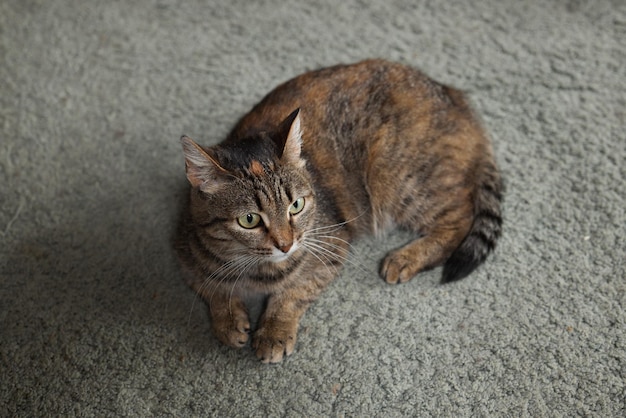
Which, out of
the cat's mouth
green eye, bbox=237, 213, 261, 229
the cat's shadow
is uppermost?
green eye, bbox=237, 213, 261, 229

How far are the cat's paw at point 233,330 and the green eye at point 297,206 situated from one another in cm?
43

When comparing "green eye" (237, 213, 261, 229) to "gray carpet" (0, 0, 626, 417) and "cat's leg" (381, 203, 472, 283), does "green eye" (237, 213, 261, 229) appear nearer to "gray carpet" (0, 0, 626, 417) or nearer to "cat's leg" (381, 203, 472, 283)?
"gray carpet" (0, 0, 626, 417)

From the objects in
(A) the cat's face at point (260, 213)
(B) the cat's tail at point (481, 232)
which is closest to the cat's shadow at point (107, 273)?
(A) the cat's face at point (260, 213)

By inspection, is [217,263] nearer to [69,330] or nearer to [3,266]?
[69,330]

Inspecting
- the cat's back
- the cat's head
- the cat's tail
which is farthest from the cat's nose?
the cat's tail

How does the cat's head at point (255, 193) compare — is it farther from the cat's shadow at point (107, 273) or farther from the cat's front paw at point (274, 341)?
the cat's shadow at point (107, 273)

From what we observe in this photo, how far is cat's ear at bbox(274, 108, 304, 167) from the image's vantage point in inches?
63.0

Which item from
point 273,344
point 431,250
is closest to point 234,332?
point 273,344

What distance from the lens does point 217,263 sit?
1.79 m

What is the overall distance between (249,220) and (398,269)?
61 centimetres

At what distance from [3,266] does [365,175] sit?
1.34 m

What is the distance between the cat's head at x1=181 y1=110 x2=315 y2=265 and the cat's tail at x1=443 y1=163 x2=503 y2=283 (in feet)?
1.86

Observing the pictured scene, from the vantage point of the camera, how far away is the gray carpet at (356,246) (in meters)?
1.75

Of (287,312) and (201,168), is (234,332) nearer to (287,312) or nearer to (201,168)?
(287,312)
